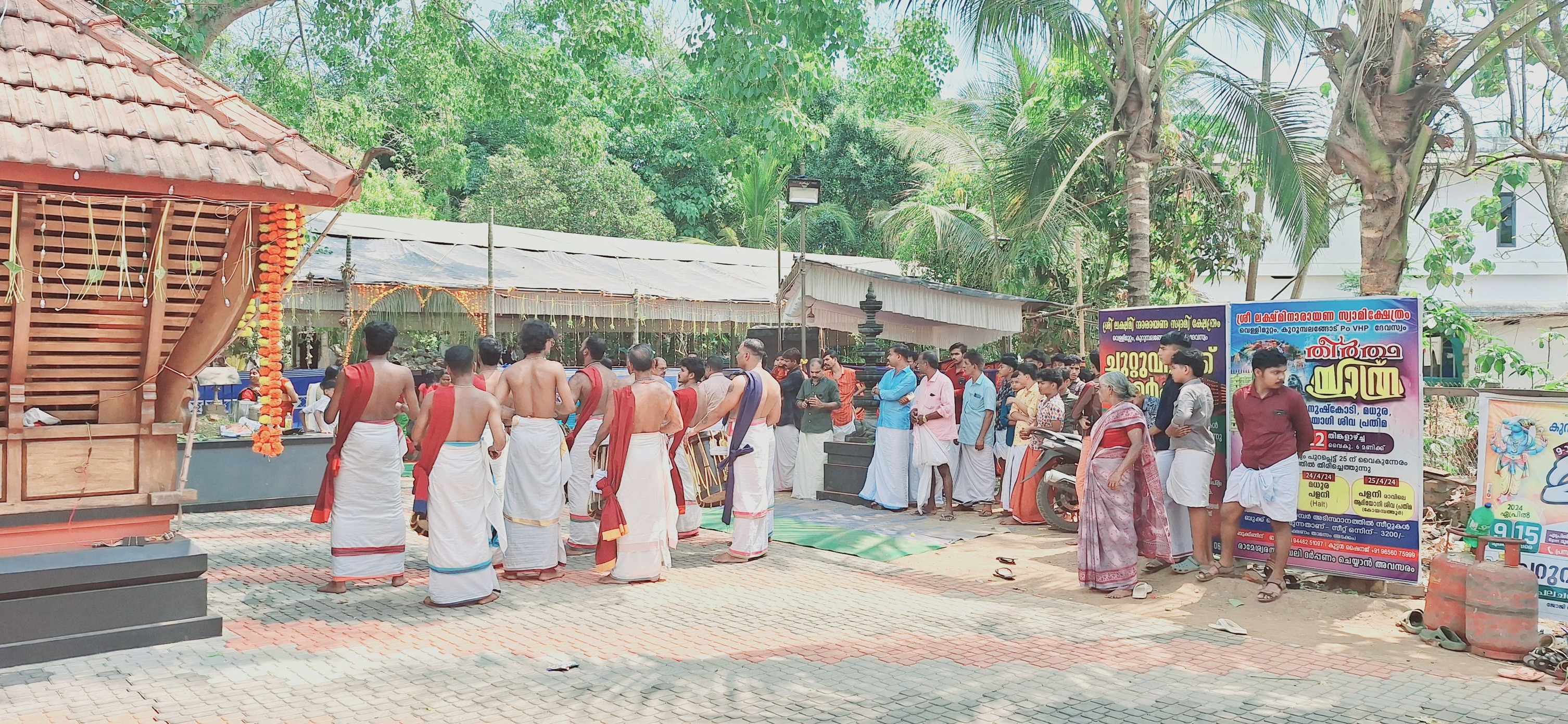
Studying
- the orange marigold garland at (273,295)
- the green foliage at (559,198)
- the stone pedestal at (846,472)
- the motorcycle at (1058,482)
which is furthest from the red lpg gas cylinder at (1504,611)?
the green foliage at (559,198)

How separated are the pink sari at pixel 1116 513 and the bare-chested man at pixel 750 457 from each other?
237 centimetres

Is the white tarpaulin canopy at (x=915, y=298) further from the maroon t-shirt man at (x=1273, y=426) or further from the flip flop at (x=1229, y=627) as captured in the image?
the flip flop at (x=1229, y=627)

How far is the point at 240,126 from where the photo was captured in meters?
5.52

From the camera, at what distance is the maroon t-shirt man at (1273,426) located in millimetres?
6941

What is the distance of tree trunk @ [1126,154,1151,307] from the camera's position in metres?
10.4

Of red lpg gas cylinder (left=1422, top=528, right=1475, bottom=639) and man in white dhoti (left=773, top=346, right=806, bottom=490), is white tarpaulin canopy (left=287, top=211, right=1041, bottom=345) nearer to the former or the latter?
man in white dhoti (left=773, top=346, right=806, bottom=490)


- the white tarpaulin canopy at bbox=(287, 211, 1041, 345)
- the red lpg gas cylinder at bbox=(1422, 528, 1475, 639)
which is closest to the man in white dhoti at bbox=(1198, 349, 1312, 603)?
the red lpg gas cylinder at bbox=(1422, 528, 1475, 639)

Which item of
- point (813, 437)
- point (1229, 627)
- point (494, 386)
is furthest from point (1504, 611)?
point (813, 437)

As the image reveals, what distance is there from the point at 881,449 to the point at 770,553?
2.43 metres

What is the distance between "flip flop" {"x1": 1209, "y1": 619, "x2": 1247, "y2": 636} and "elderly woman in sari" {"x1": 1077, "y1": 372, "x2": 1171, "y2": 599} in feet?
2.80

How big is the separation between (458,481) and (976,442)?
5.34 m

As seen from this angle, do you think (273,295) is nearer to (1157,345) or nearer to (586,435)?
(586,435)

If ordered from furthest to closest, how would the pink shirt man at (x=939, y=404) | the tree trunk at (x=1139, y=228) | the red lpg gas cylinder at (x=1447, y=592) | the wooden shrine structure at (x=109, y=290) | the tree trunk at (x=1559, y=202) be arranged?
the tree trunk at (x=1139, y=228) < the pink shirt man at (x=939, y=404) < the tree trunk at (x=1559, y=202) < the red lpg gas cylinder at (x=1447, y=592) < the wooden shrine structure at (x=109, y=290)

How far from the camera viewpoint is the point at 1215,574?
24.7ft
